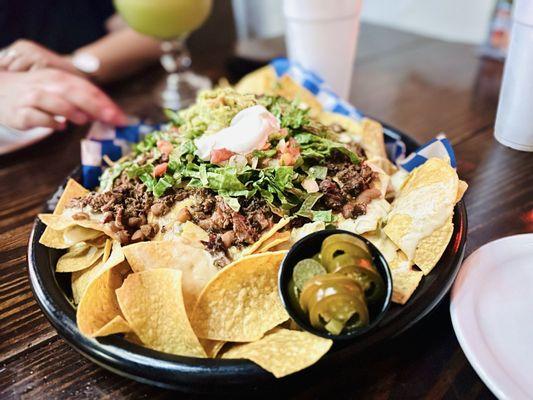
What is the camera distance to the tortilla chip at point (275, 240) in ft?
Result: 3.33

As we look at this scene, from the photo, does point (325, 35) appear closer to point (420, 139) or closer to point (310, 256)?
point (420, 139)

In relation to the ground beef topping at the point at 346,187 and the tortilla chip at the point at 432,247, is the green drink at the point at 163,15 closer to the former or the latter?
the ground beef topping at the point at 346,187

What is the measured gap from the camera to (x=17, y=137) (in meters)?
1.76

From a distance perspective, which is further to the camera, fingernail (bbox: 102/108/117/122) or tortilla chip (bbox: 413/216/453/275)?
fingernail (bbox: 102/108/117/122)

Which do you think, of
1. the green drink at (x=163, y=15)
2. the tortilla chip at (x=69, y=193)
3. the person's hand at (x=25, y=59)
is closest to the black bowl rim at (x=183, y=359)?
the tortilla chip at (x=69, y=193)

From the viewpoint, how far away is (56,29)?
262cm

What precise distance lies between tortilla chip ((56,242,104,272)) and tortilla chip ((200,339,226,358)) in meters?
0.34

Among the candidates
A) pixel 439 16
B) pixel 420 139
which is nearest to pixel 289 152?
pixel 420 139

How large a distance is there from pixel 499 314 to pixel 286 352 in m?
0.43

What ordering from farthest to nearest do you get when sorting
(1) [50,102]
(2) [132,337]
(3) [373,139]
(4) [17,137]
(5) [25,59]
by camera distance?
(5) [25,59] → (4) [17,137] → (1) [50,102] → (3) [373,139] → (2) [132,337]

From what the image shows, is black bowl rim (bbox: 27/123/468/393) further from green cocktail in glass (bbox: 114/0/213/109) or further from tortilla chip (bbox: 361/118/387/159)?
green cocktail in glass (bbox: 114/0/213/109)

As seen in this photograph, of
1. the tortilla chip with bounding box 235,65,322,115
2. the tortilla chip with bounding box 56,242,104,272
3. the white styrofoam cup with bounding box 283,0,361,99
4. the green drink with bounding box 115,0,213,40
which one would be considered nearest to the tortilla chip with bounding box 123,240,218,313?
the tortilla chip with bounding box 56,242,104,272

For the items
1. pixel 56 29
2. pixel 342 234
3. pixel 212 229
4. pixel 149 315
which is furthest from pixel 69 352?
pixel 56 29

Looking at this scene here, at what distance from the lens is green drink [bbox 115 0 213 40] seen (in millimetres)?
2086
